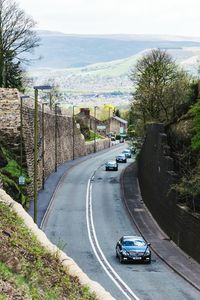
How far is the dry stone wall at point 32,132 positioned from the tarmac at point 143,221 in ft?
7.30

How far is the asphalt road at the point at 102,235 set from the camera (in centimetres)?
3331

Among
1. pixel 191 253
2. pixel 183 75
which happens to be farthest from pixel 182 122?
pixel 183 75

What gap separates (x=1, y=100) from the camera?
210ft

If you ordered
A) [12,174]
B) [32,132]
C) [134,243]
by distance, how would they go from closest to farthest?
[134,243], [12,174], [32,132]

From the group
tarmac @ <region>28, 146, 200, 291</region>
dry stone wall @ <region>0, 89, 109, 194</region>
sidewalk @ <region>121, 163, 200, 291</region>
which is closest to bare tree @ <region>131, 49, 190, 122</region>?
tarmac @ <region>28, 146, 200, 291</region>

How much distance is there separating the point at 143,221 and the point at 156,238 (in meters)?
7.47

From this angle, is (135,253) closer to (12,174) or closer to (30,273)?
(12,174)

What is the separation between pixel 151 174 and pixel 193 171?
16224 mm

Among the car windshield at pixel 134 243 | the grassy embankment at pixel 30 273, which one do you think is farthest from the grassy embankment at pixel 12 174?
the grassy embankment at pixel 30 273

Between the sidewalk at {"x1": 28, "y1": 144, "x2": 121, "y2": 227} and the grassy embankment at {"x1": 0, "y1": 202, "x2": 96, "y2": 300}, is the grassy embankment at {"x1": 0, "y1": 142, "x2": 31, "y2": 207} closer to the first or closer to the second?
the sidewalk at {"x1": 28, "y1": 144, "x2": 121, "y2": 227}

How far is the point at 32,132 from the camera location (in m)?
69.4

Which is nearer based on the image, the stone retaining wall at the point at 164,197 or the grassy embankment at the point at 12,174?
the stone retaining wall at the point at 164,197

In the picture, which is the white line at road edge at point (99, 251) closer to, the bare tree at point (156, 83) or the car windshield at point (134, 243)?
the car windshield at point (134, 243)

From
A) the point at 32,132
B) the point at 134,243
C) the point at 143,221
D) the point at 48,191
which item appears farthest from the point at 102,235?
the point at 48,191
